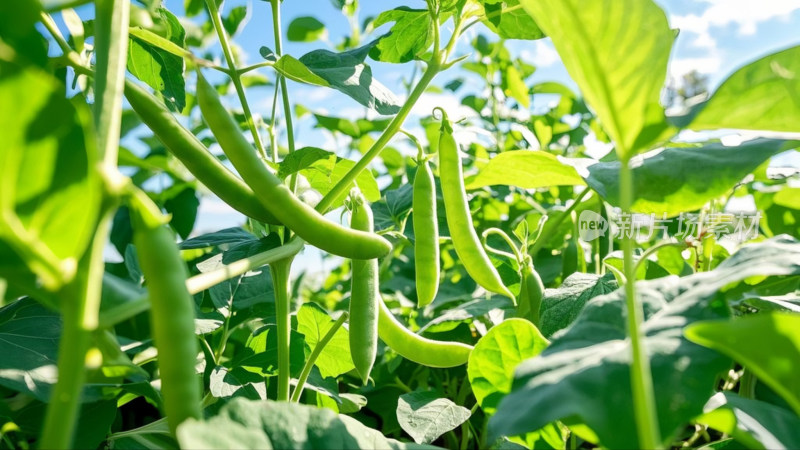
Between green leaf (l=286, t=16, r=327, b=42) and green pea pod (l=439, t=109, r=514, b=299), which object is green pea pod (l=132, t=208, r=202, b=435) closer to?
green pea pod (l=439, t=109, r=514, b=299)

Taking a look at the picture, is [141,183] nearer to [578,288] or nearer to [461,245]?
[461,245]

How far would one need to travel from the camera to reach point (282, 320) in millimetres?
844

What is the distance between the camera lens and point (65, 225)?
41 centimetres

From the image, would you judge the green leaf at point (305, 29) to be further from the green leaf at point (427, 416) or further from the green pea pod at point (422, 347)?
the green leaf at point (427, 416)

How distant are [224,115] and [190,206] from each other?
3.79 ft

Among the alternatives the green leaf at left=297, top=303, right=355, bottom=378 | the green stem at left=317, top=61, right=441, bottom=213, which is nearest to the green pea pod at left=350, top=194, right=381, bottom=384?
the green stem at left=317, top=61, right=441, bottom=213

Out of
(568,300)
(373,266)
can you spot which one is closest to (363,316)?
(373,266)

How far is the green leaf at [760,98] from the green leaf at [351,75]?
0.48 metres

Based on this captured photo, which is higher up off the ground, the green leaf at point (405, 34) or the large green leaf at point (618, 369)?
the green leaf at point (405, 34)

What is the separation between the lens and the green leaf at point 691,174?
0.66 meters

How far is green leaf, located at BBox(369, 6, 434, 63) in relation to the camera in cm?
110

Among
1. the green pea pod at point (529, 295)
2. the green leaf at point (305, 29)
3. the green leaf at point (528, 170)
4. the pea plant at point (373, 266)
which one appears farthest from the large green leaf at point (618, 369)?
the green leaf at point (305, 29)

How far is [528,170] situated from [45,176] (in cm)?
78

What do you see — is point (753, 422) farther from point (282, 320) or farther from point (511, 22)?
point (511, 22)
